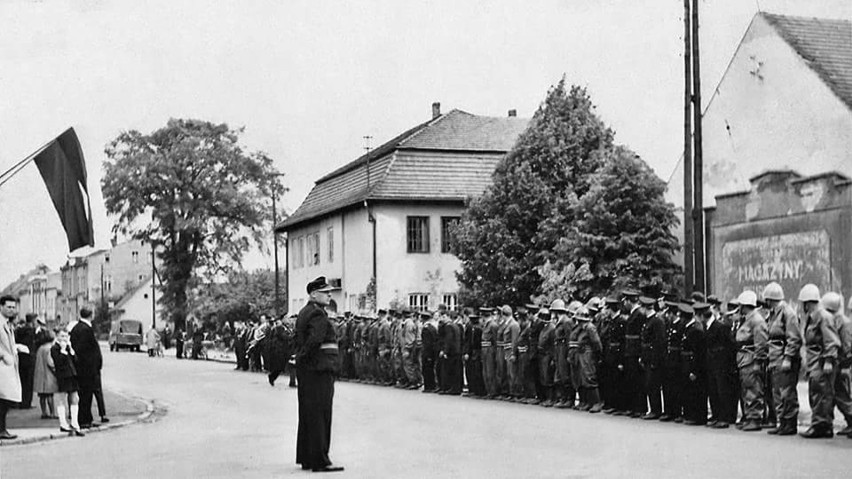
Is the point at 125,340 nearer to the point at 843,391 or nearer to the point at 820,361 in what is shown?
the point at 820,361

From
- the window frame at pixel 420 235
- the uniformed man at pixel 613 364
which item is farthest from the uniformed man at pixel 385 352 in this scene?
the window frame at pixel 420 235

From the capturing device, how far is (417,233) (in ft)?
158

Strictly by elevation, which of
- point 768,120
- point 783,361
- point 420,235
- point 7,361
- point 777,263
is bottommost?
point 783,361

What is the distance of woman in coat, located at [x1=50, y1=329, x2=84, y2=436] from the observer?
16.1 m

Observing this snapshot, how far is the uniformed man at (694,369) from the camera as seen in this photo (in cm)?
1680

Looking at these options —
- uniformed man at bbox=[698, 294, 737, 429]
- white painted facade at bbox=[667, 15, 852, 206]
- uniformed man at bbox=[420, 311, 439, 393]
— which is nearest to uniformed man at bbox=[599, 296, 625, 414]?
uniformed man at bbox=[698, 294, 737, 429]

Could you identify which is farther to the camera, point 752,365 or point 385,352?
point 385,352

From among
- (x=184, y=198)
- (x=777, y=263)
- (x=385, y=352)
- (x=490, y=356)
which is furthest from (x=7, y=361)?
(x=184, y=198)

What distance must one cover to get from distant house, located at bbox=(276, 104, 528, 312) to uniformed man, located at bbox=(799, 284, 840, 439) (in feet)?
101

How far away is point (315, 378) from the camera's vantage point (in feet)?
40.0

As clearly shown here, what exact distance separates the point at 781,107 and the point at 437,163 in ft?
75.0

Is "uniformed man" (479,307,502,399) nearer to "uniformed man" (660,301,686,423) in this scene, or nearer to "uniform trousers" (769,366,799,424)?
"uniformed man" (660,301,686,423)

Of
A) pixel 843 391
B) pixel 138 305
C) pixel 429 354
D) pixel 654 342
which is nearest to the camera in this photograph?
pixel 843 391

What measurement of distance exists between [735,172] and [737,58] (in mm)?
2853
